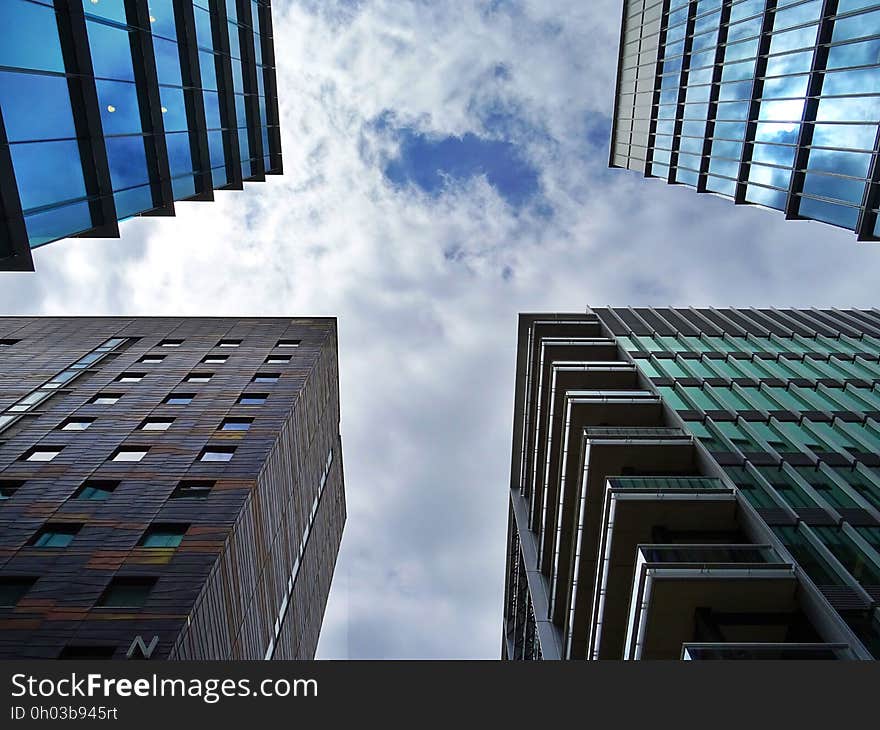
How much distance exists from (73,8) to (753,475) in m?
28.9

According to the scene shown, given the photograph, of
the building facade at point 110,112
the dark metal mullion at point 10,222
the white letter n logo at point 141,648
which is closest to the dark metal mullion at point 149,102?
the building facade at point 110,112

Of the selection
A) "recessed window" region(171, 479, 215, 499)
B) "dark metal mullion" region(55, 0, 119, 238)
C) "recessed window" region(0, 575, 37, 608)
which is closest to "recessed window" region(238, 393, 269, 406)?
"recessed window" region(171, 479, 215, 499)

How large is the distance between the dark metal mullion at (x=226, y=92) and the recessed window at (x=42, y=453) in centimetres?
1691

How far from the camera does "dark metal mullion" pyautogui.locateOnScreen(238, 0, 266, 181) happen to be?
25891 mm

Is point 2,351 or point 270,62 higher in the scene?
point 270,62

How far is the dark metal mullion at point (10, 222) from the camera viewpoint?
476 inches

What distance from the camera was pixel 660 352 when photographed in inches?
1443

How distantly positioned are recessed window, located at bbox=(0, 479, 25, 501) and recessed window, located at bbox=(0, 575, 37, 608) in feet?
19.2

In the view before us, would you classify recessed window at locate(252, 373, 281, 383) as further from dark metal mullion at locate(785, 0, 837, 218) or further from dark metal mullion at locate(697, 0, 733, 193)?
dark metal mullion at locate(785, 0, 837, 218)

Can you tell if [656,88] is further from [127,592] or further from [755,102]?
[127,592]

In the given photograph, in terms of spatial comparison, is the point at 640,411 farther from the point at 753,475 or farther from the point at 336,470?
the point at 336,470

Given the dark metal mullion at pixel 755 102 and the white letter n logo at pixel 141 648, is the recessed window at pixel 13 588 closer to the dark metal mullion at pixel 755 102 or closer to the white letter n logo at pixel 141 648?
the white letter n logo at pixel 141 648

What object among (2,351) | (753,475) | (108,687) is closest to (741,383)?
(753,475)

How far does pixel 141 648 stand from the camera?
18.7m
